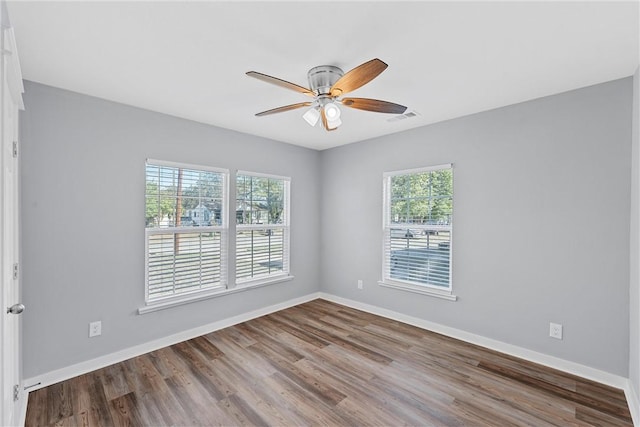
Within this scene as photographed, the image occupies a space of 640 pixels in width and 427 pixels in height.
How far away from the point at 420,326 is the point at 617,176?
96.2 inches

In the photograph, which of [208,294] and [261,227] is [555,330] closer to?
[261,227]

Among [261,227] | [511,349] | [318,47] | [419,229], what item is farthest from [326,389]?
[318,47]

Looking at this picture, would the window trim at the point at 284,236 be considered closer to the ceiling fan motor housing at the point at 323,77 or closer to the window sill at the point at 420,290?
the window sill at the point at 420,290

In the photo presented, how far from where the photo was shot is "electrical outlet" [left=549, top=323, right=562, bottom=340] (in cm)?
274

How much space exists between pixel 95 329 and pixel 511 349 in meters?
4.00

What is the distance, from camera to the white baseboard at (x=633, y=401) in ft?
6.75

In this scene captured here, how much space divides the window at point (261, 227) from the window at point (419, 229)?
59.1 inches

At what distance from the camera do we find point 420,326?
3756 millimetres

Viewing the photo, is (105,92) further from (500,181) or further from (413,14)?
(500,181)

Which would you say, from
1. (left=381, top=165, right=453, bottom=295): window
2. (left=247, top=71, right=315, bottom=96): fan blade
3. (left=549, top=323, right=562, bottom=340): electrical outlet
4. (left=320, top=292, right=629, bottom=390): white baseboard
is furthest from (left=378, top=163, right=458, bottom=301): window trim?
(left=247, top=71, right=315, bottom=96): fan blade

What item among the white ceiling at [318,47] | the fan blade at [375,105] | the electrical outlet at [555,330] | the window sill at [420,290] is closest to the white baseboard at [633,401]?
the electrical outlet at [555,330]

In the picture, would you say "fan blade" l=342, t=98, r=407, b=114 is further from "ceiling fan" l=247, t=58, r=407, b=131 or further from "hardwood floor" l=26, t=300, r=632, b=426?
"hardwood floor" l=26, t=300, r=632, b=426

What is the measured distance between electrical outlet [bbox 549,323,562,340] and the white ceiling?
83.3 inches

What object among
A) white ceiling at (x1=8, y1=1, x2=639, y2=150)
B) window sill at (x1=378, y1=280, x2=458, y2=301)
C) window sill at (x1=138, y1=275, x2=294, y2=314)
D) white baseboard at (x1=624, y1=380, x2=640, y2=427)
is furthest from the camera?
window sill at (x1=378, y1=280, x2=458, y2=301)
